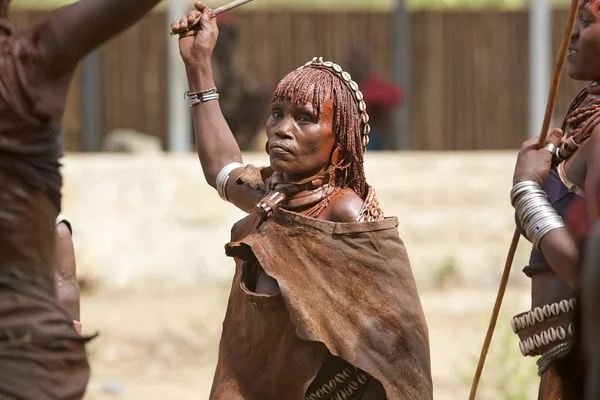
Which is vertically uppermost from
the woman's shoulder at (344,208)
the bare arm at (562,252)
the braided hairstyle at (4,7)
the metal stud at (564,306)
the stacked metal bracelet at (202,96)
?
the braided hairstyle at (4,7)

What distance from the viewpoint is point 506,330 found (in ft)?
33.6

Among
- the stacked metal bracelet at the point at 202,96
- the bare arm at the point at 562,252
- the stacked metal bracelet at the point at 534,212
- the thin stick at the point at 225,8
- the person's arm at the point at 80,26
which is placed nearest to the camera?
the person's arm at the point at 80,26

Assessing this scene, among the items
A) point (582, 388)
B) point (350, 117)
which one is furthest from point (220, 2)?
point (582, 388)

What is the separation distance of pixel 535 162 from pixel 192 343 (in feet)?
20.5

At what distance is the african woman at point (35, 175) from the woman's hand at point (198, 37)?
158 cm

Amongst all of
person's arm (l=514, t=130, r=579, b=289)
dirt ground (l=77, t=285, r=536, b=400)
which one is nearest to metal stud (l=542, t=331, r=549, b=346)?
person's arm (l=514, t=130, r=579, b=289)

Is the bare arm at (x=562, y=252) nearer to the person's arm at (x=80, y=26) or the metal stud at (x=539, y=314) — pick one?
the metal stud at (x=539, y=314)

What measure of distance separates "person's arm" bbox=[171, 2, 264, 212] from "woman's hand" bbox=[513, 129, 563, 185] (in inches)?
45.3

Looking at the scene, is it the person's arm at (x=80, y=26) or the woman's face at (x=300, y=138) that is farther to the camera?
the woman's face at (x=300, y=138)

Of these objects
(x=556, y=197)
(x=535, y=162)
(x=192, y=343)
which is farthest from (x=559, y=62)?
(x=192, y=343)

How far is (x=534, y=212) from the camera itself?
5.07 m

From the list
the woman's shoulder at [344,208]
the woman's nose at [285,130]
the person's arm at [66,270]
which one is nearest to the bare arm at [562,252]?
the woman's shoulder at [344,208]

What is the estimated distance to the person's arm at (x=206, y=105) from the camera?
5816mm

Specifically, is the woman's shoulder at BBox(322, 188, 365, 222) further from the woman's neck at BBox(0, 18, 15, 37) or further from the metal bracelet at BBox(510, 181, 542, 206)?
the woman's neck at BBox(0, 18, 15, 37)
